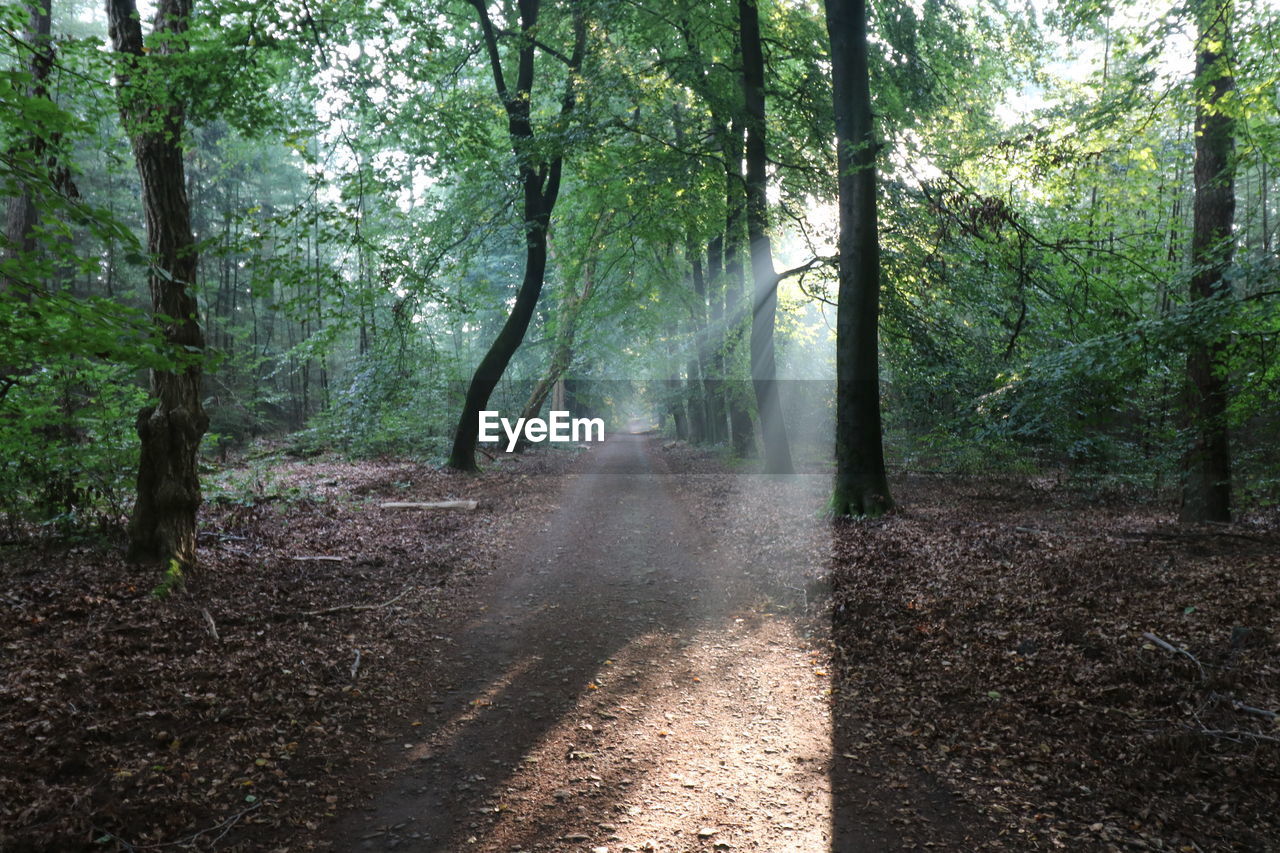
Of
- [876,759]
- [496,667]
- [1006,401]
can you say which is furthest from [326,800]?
[1006,401]

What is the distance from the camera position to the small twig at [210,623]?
217 inches

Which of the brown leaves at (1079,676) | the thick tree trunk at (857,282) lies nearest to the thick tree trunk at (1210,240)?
the brown leaves at (1079,676)

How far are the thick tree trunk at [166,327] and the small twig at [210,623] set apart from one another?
1.11 meters

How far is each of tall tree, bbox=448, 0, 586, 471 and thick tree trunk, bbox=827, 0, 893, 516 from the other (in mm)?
5803

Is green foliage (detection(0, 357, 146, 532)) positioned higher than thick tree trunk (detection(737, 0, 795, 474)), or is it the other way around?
thick tree trunk (detection(737, 0, 795, 474))

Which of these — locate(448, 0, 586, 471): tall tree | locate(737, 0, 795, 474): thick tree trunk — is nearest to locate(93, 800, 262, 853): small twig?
locate(448, 0, 586, 471): tall tree

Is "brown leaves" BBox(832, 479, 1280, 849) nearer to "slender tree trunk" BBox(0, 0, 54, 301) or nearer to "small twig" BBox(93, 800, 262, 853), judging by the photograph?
"small twig" BBox(93, 800, 262, 853)

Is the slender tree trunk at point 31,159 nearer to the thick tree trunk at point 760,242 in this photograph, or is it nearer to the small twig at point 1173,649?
the small twig at point 1173,649

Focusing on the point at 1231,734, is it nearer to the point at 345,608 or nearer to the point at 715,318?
the point at 345,608

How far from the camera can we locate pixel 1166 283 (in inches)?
353

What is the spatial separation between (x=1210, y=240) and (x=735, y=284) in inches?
457

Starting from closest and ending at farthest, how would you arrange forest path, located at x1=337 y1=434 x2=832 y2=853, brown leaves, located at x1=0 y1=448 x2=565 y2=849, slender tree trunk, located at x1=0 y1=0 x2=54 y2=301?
brown leaves, located at x1=0 y1=448 x2=565 y2=849 → forest path, located at x1=337 y1=434 x2=832 y2=853 → slender tree trunk, located at x1=0 y1=0 x2=54 y2=301

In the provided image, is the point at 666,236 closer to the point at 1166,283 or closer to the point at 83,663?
the point at 1166,283

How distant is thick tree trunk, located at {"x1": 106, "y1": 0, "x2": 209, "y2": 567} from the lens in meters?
6.81
